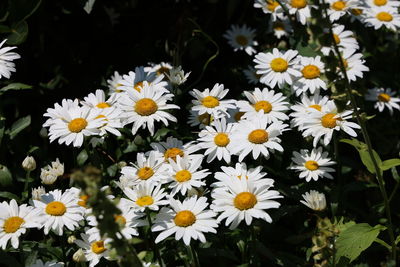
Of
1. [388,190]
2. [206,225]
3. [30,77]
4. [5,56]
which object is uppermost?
[5,56]

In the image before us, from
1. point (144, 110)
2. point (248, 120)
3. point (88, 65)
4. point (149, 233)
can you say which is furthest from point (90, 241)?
point (88, 65)

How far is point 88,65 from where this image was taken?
3961mm

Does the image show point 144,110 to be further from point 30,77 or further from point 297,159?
point 30,77

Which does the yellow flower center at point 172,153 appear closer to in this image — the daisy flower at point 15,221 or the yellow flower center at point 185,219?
the yellow flower center at point 185,219

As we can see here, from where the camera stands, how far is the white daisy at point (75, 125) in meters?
2.77

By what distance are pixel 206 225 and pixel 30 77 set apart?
2.03 meters

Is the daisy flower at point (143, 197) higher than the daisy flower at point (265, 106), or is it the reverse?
the daisy flower at point (265, 106)

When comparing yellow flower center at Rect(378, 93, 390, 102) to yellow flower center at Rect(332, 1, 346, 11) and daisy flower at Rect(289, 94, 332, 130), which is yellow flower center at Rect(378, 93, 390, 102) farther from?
daisy flower at Rect(289, 94, 332, 130)

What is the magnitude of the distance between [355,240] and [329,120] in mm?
623

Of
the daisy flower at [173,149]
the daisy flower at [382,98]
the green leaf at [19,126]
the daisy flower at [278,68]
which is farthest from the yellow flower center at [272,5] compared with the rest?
the green leaf at [19,126]

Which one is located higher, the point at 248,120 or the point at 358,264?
the point at 248,120

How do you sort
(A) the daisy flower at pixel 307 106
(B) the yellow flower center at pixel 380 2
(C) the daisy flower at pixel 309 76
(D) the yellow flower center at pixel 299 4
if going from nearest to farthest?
(A) the daisy flower at pixel 307 106, (C) the daisy flower at pixel 309 76, (D) the yellow flower center at pixel 299 4, (B) the yellow flower center at pixel 380 2

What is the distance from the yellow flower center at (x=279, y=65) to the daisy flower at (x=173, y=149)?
27.7 inches

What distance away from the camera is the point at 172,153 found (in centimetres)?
288
